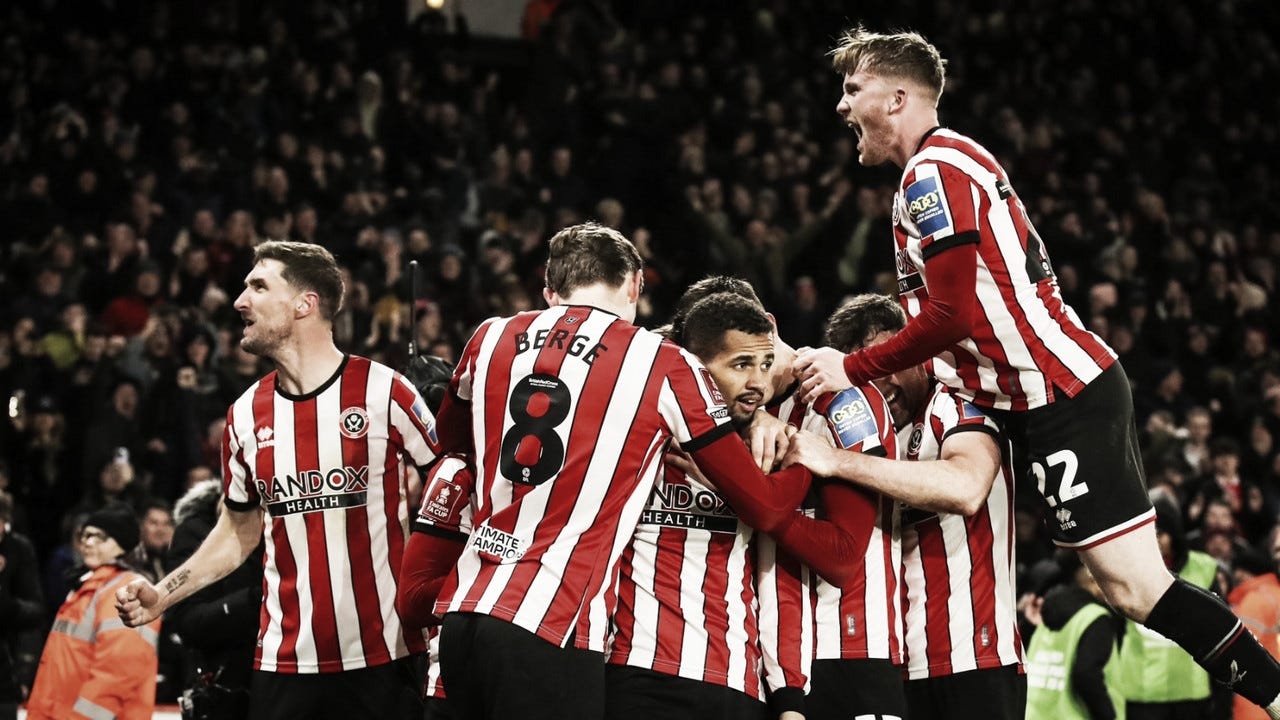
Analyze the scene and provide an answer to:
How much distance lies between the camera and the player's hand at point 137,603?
5570 millimetres

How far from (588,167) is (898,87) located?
1180cm

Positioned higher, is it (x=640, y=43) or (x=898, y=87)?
(x=640, y=43)

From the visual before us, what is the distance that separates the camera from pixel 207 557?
5867 millimetres

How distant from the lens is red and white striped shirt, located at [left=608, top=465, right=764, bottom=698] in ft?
14.5

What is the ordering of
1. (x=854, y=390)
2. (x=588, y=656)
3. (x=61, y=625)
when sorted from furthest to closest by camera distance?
(x=61, y=625) < (x=854, y=390) < (x=588, y=656)

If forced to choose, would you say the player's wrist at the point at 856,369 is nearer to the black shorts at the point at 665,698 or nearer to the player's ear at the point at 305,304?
the black shorts at the point at 665,698

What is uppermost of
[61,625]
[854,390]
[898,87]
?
[898,87]

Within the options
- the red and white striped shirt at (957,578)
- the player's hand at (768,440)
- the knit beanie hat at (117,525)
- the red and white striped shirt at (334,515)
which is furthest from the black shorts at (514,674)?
the knit beanie hat at (117,525)

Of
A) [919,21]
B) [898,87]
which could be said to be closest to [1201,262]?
[919,21]

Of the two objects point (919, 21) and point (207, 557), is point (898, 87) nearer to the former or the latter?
point (207, 557)

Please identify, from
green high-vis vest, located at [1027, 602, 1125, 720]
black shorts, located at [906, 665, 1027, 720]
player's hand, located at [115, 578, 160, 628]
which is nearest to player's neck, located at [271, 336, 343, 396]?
player's hand, located at [115, 578, 160, 628]

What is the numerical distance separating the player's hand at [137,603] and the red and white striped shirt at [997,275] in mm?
2983

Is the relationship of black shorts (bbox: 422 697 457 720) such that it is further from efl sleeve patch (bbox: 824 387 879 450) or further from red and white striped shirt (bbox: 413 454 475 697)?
efl sleeve patch (bbox: 824 387 879 450)

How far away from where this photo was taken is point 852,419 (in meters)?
4.77
